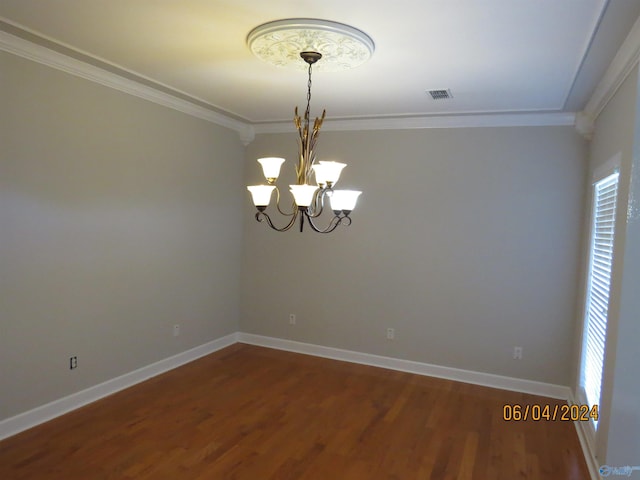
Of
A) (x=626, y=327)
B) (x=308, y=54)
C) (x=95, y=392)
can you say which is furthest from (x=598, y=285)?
(x=95, y=392)

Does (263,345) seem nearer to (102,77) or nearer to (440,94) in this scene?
(102,77)

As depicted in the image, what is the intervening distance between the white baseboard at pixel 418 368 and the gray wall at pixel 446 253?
0.06m

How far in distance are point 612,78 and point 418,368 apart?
3.07 metres

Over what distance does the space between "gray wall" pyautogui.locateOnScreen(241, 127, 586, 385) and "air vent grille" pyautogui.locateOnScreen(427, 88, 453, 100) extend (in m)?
0.80

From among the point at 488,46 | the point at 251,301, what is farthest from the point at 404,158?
the point at 251,301

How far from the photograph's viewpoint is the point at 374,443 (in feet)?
10.6

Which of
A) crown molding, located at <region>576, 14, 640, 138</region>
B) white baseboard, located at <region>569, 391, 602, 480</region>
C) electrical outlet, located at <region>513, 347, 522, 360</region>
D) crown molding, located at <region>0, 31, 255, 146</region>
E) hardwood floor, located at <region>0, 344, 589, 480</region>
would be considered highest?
crown molding, located at <region>0, 31, 255, 146</region>

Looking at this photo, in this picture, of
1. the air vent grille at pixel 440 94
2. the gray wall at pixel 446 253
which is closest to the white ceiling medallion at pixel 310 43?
the air vent grille at pixel 440 94

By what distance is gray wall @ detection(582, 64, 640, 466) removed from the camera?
2361mm

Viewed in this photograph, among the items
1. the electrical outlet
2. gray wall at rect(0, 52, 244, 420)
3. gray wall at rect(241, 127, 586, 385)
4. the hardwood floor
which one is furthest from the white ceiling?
the hardwood floor

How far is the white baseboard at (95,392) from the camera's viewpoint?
312 cm

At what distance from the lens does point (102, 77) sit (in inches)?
140
